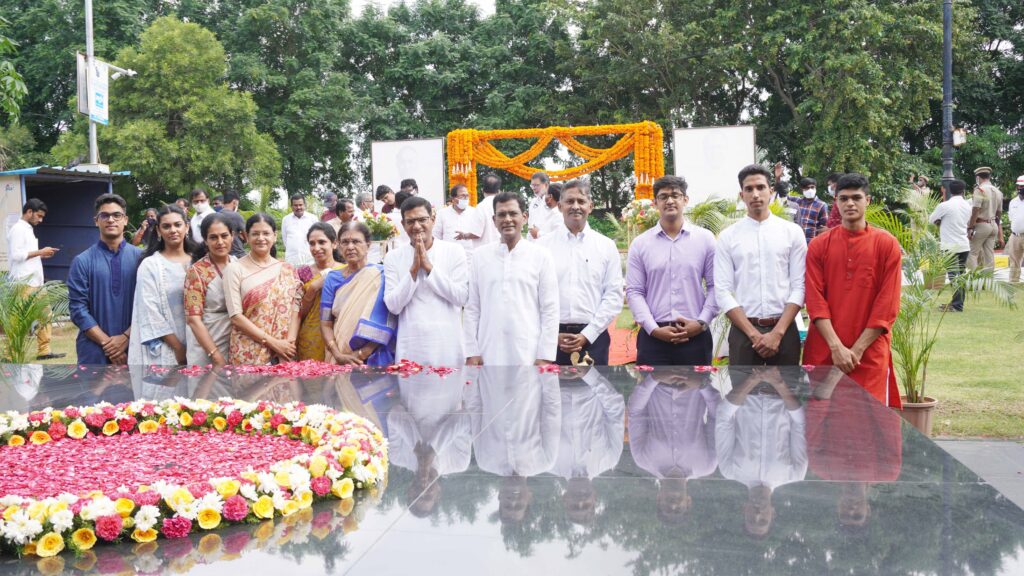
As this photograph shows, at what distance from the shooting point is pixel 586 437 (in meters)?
3.21

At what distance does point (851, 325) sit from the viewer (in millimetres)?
4484

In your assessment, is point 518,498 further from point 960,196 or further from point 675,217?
point 960,196

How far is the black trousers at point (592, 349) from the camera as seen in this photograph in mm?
5098

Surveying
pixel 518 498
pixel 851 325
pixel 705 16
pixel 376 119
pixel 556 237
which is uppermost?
pixel 705 16

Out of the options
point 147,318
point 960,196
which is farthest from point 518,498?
point 960,196

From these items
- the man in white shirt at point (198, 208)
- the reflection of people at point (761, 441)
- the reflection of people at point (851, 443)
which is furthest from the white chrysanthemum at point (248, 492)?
the man in white shirt at point (198, 208)

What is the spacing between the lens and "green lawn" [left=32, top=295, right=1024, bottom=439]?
18.7 feet

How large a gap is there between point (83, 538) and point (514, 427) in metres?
1.58

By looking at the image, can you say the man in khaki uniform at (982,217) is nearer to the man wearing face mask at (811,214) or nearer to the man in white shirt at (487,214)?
the man wearing face mask at (811,214)

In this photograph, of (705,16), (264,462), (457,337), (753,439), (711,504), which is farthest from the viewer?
(705,16)

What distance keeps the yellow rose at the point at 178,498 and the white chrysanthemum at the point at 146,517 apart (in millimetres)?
43

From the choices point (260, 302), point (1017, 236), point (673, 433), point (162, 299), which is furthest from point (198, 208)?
point (1017, 236)

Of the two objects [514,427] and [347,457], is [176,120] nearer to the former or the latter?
[514,427]

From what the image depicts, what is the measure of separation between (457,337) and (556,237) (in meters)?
0.83
